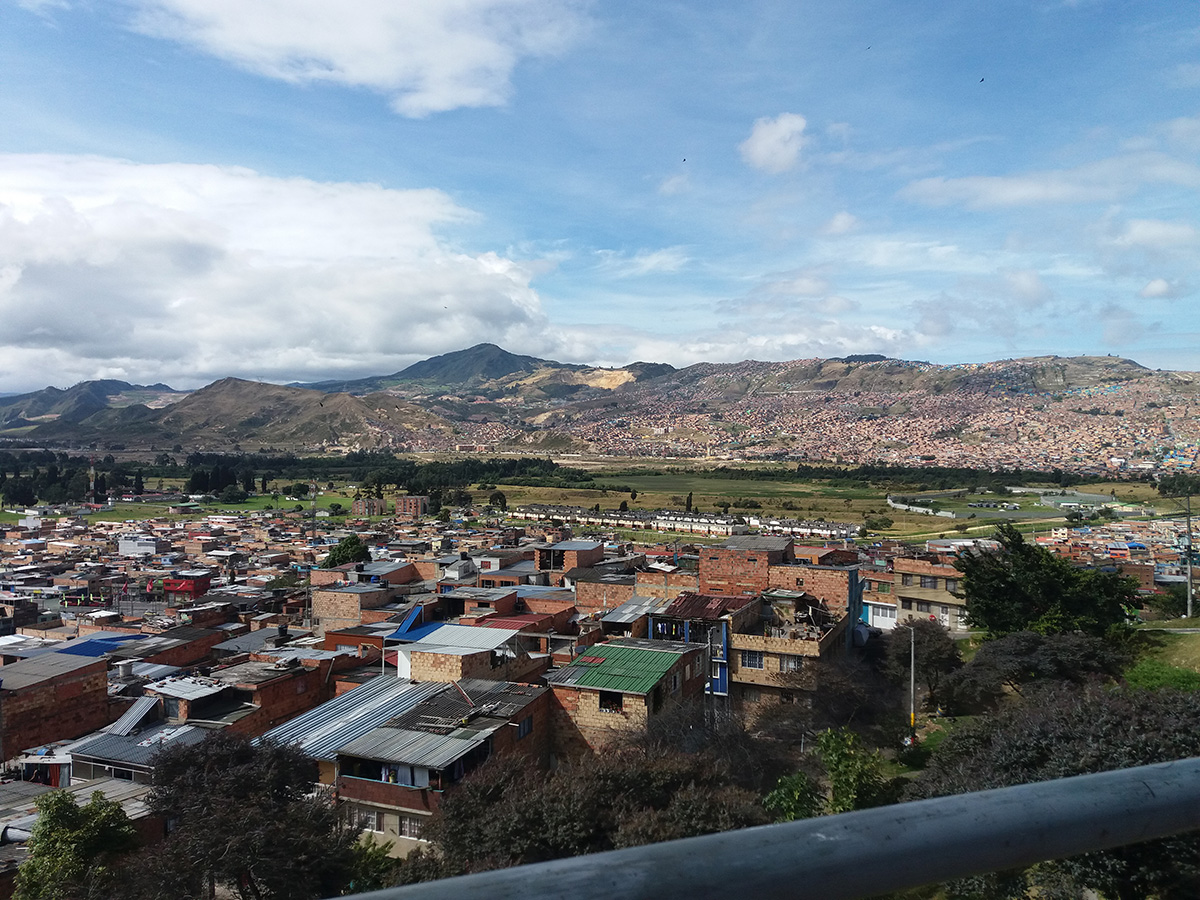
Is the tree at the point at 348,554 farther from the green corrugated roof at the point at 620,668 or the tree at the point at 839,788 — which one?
the tree at the point at 839,788

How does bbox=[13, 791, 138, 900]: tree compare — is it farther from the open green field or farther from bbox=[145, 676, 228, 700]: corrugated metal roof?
the open green field

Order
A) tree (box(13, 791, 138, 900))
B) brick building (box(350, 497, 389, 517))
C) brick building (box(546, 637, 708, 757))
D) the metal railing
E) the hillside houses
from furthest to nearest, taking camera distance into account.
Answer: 1. brick building (box(350, 497, 389, 517))
2. brick building (box(546, 637, 708, 757))
3. the hillside houses
4. tree (box(13, 791, 138, 900))
5. the metal railing

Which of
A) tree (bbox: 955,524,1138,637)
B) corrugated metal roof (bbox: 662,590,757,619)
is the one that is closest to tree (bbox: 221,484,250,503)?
corrugated metal roof (bbox: 662,590,757,619)

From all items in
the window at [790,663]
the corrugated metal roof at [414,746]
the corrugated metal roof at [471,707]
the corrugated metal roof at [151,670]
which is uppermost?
the corrugated metal roof at [471,707]

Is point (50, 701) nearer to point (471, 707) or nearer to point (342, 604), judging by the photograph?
point (471, 707)

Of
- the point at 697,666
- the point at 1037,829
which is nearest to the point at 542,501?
the point at 697,666

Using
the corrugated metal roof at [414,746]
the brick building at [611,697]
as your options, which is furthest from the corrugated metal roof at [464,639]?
the corrugated metal roof at [414,746]
